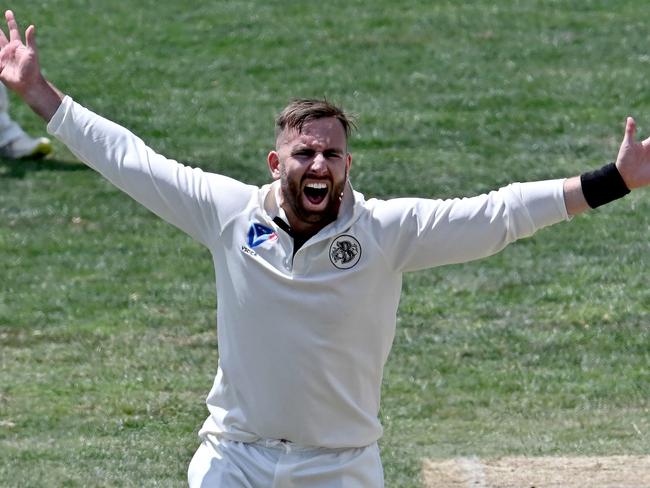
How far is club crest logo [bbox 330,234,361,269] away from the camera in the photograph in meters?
5.12

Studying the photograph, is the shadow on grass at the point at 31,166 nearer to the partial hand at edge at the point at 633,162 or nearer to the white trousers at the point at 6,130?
the white trousers at the point at 6,130

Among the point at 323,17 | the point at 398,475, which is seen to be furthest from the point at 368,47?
the point at 398,475

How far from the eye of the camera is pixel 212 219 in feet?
17.6

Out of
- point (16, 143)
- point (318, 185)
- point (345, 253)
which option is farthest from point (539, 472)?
point (16, 143)

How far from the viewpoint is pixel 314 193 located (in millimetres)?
5184

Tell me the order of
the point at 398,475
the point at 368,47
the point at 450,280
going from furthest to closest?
the point at 368,47, the point at 450,280, the point at 398,475

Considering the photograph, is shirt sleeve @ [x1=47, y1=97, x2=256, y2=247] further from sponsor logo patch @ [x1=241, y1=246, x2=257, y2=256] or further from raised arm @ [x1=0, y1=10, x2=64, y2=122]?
sponsor logo patch @ [x1=241, y1=246, x2=257, y2=256]

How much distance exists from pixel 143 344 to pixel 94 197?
3582mm

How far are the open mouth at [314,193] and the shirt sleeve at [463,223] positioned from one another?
0.21 metres

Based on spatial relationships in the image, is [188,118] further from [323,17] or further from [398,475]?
[398,475]

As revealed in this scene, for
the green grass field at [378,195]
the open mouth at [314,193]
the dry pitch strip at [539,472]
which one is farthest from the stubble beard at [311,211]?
the green grass field at [378,195]

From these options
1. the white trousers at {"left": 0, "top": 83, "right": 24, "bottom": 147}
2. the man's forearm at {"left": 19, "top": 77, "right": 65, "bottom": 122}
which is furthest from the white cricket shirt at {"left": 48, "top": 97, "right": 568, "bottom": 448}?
the white trousers at {"left": 0, "top": 83, "right": 24, "bottom": 147}

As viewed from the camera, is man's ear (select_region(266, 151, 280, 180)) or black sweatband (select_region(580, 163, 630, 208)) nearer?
black sweatband (select_region(580, 163, 630, 208))

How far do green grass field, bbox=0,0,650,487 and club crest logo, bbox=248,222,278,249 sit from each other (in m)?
2.91
